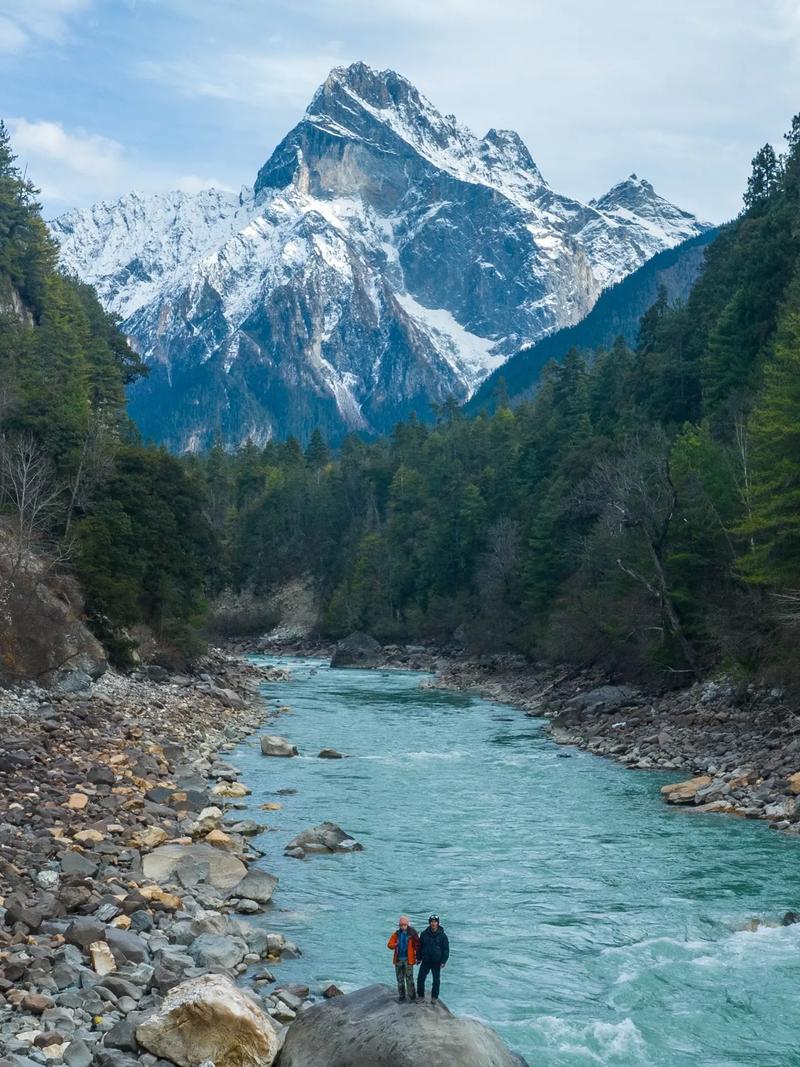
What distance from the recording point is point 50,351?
6800 centimetres

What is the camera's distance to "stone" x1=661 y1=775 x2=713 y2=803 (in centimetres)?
2952

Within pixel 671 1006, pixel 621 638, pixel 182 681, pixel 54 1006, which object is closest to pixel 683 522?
pixel 621 638

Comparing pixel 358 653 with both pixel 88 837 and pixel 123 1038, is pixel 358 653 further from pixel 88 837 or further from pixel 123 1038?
pixel 123 1038

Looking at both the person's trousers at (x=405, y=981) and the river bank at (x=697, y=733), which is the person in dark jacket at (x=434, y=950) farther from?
the river bank at (x=697, y=733)

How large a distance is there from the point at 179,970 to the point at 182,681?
123 feet

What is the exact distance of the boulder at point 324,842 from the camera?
24.7 metres

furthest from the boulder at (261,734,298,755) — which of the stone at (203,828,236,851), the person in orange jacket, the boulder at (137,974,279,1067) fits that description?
the person in orange jacket

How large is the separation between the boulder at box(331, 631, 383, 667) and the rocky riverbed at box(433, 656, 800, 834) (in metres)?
35.8

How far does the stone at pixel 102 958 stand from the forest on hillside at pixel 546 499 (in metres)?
21.4

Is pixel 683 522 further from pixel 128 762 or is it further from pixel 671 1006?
pixel 671 1006

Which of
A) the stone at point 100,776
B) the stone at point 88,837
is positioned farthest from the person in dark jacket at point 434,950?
the stone at point 100,776

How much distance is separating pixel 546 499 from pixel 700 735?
125 ft

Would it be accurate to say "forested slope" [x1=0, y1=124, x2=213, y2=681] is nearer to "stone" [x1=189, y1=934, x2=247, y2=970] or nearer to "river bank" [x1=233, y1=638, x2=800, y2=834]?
"river bank" [x1=233, y1=638, x2=800, y2=834]

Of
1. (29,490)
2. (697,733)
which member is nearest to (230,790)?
(697,733)
